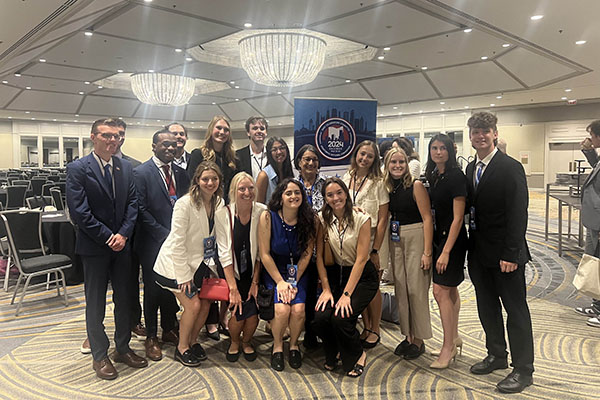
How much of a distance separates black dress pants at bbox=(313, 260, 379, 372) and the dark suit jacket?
0.78 metres

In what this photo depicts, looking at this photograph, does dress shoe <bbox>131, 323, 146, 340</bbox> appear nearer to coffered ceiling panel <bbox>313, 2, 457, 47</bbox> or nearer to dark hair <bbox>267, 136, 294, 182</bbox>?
dark hair <bbox>267, 136, 294, 182</bbox>

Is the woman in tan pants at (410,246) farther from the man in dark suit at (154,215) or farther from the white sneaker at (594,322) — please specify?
the white sneaker at (594,322)

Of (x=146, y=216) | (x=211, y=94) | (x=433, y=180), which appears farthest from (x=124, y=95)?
(x=433, y=180)

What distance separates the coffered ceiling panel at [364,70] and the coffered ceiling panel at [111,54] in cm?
425

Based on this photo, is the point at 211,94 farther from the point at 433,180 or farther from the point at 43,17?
the point at 433,180

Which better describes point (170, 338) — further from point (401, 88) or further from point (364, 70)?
point (401, 88)

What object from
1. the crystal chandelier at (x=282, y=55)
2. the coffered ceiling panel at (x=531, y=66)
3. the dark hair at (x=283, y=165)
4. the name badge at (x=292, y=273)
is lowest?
the name badge at (x=292, y=273)

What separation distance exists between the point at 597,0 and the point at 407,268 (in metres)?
5.17

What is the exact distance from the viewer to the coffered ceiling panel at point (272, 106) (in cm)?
1612

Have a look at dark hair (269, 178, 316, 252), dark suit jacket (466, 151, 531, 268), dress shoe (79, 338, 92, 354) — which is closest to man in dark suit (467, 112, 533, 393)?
dark suit jacket (466, 151, 531, 268)

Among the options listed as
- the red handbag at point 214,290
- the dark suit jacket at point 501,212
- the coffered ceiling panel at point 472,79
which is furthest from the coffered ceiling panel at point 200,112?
the dark suit jacket at point 501,212

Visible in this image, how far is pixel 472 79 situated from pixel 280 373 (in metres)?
10.8

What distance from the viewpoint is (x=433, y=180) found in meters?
2.84

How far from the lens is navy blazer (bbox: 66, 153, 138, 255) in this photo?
2.60 meters
